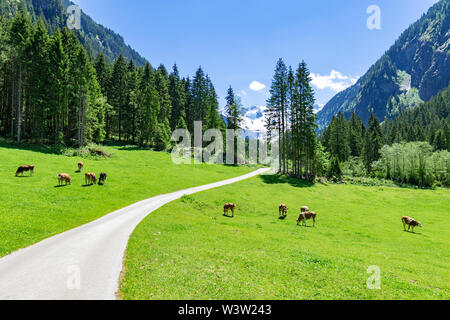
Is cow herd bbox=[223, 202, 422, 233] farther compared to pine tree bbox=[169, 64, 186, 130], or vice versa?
pine tree bbox=[169, 64, 186, 130]

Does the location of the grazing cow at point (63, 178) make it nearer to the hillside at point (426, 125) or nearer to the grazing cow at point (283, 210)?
the grazing cow at point (283, 210)

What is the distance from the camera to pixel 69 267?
959 cm

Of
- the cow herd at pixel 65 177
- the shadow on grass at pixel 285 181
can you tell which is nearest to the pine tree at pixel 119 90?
the cow herd at pixel 65 177

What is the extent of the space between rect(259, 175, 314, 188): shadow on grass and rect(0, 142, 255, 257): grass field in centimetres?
944

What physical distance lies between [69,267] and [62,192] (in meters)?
16.7

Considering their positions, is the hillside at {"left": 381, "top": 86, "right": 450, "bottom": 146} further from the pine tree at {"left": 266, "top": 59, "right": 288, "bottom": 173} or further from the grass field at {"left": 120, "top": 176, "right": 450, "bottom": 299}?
the grass field at {"left": 120, "top": 176, "right": 450, "bottom": 299}

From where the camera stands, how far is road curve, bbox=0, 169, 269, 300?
24.8 ft

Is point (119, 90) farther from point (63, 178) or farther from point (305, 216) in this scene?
point (305, 216)

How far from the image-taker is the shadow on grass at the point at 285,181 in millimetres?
43994

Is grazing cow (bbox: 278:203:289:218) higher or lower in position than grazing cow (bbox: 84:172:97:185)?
lower

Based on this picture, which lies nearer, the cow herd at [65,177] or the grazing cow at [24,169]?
the cow herd at [65,177]

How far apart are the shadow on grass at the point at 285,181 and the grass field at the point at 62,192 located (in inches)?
372

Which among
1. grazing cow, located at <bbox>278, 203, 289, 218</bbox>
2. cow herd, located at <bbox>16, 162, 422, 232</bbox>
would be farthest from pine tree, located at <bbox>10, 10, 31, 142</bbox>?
grazing cow, located at <bbox>278, 203, 289, 218</bbox>
